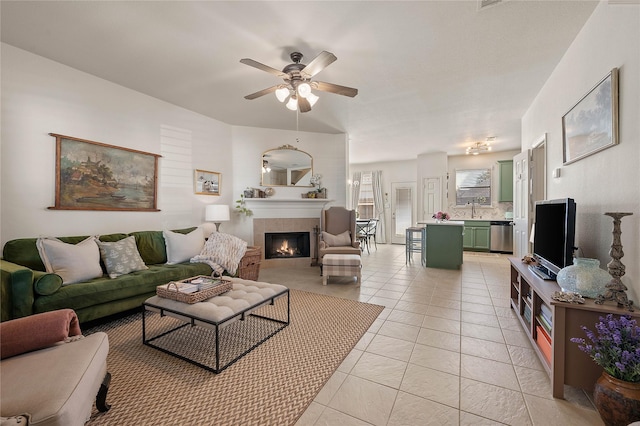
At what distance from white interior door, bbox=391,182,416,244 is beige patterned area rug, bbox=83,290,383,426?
589 centimetres

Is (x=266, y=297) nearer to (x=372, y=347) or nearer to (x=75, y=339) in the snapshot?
(x=372, y=347)

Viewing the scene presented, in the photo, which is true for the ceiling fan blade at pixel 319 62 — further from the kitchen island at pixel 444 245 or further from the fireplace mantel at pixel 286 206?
the kitchen island at pixel 444 245

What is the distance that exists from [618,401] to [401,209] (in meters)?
6.96

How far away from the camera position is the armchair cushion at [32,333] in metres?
1.25

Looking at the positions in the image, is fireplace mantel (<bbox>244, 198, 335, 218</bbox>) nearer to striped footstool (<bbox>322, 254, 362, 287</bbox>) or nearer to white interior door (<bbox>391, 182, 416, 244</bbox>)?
striped footstool (<bbox>322, 254, 362, 287</bbox>)

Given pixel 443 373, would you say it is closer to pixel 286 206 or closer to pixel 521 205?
pixel 521 205

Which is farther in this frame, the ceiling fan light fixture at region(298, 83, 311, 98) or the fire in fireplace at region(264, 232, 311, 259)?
the fire in fireplace at region(264, 232, 311, 259)

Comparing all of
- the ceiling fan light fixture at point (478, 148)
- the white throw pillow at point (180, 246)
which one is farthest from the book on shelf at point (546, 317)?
the ceiling fan light fixture at point (478, 148)

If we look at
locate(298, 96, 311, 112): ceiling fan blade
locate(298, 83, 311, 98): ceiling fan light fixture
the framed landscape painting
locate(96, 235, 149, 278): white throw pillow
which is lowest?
locate(96, 235, 149, 278): white throw pillow

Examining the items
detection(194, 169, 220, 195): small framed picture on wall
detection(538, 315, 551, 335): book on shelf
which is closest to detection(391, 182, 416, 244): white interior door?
detection(194, 169, 220, 195): small framed picture on wall

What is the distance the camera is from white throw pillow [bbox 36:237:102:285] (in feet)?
7.64

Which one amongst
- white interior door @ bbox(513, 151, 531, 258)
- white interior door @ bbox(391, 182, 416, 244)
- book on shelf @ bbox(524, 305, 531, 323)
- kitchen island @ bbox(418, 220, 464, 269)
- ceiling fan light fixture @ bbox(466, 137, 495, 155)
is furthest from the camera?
white interior door @ bbox(391, 182, 416, 244)

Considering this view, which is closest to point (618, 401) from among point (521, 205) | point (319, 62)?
point (319, 62)

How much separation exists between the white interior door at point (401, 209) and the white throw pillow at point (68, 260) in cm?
723
